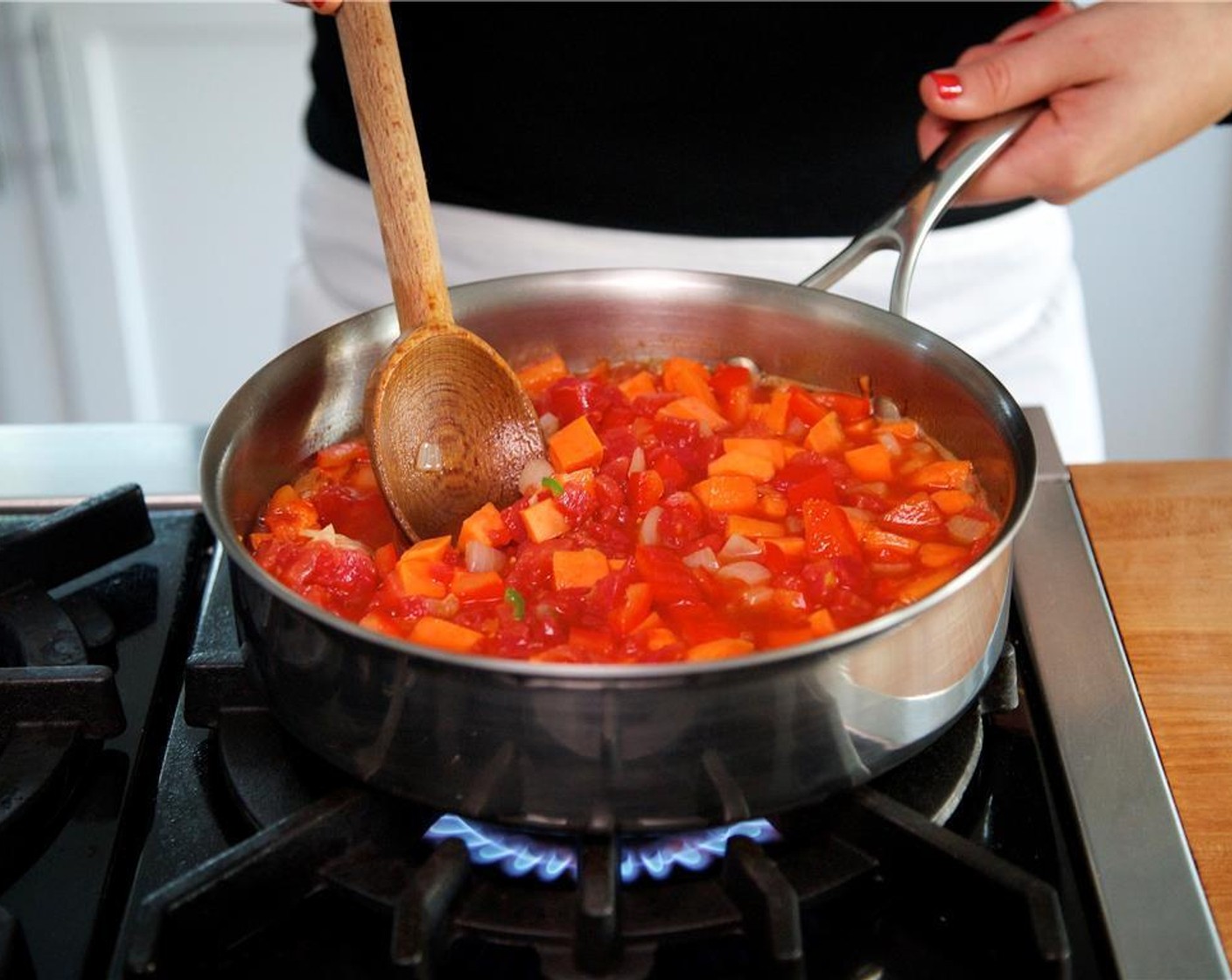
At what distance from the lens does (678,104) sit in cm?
221

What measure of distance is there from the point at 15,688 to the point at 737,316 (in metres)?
0.91

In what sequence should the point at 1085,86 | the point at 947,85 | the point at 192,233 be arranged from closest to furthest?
the point at 947,85 < the point at 1085,86 < the point at 192,233

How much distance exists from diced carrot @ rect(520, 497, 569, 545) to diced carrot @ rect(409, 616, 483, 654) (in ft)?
0.49

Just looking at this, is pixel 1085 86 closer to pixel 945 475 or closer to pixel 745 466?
pixel 945 475

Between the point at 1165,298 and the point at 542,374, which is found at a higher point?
the point at 542,374

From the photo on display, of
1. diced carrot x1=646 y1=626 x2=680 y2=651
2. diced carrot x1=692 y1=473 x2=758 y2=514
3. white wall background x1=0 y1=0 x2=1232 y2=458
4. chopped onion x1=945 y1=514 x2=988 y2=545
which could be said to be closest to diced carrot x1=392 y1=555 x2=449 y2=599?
diced carrot x1=646 y1=626 x2=680 y2=651

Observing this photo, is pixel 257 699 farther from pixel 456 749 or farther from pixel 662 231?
pixel 662 231

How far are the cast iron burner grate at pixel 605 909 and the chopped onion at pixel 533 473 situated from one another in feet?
1.53

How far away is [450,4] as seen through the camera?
7.31 ft

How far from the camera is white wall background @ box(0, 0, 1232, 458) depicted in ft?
11.5

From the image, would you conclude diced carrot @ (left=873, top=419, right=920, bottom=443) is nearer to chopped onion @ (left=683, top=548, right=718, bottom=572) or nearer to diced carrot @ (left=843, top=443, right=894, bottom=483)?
diced carrot @ (left=843, top=443, right=894, bottom=483)

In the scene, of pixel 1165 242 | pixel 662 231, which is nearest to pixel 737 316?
pixel 662 231

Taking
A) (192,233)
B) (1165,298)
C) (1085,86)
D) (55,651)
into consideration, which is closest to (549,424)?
(55,651)

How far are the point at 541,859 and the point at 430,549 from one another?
1.18ft
